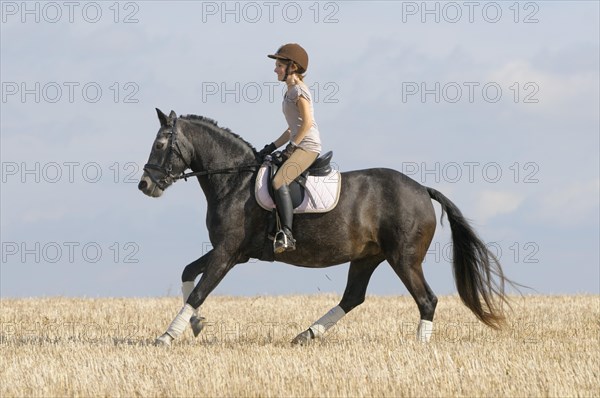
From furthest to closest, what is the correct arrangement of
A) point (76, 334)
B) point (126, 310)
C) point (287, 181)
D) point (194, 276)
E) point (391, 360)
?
point (126, 310) → point (76, 334) → point (194, 276) → point (287, 181) → point (391, 360)

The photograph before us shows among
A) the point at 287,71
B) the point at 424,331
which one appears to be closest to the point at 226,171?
the point at 287,71

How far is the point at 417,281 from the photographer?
9.98 m

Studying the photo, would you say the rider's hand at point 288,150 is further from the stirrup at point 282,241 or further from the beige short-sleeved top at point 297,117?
the stirrup at point 282,241

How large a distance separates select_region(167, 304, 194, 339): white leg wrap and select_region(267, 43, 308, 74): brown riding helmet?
268 cm

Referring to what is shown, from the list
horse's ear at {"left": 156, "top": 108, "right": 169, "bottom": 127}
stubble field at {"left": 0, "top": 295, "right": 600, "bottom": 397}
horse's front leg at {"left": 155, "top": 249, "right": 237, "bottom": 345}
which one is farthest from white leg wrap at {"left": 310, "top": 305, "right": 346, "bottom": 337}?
horse's ear at {"left": 156, "top": 108, "right": 169, "bottom": 127}

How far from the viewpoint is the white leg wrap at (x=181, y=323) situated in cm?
966

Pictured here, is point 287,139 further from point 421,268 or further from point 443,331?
point 443,331

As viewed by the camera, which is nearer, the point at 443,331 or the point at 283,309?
the point at 443,331

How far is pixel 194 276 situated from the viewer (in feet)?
33.6

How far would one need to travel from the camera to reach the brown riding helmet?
380 inches

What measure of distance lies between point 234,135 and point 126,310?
5.88 metres

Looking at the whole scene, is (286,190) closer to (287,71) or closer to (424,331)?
(287,71)

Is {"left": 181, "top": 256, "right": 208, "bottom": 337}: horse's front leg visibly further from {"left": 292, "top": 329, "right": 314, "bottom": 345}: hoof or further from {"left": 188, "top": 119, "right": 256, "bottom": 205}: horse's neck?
{"left": 292, "top": 329, "right": 314, "bottom": 345}: hoof

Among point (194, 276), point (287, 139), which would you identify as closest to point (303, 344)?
point (194, 276)
